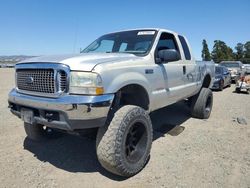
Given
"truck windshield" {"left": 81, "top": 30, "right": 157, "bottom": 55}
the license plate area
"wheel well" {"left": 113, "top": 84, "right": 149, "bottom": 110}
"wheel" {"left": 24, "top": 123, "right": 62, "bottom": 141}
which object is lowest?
"wheel" {"left": 24, "top": 123, "right": 62, "bottom": 141}

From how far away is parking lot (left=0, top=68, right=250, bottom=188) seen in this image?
320 centimetres

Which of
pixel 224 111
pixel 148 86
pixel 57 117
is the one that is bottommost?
pixel 224 111

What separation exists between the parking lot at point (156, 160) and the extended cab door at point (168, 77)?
2.93 feet

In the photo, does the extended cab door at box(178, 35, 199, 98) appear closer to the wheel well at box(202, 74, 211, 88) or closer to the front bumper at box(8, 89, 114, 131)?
the wheel well at box(202, 74, 211, 88)

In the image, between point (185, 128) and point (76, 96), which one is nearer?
point (76, 96)

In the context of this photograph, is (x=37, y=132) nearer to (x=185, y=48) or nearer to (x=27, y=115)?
(x=27, y=115)

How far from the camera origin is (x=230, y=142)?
4641mm

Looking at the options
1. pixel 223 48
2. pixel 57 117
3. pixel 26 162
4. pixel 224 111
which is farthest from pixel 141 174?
pixel 223 48

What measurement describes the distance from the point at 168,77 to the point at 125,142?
1.67 metres

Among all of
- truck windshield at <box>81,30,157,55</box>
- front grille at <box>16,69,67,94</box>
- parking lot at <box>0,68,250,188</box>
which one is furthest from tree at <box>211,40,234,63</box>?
front grille at <box>16,69,67,94</box>

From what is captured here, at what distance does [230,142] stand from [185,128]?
1128 mm

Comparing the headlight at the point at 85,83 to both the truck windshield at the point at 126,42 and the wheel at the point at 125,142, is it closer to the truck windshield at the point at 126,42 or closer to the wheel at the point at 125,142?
the wheel at the point at 125,142

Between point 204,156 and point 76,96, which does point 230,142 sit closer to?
point 204,156

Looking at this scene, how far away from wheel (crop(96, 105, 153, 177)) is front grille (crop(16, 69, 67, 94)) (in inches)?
31.2
